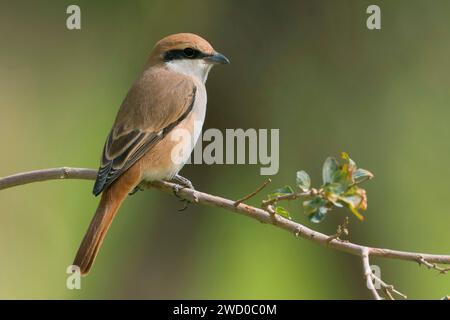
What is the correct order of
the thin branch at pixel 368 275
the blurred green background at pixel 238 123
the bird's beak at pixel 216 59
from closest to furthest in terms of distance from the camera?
the thin branch at pixel 368 275 → the bird's beak at pixel 216 59 → the blurred green background at pixel 238 123

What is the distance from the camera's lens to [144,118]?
4629mm

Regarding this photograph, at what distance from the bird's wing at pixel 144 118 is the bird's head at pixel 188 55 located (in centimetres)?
10

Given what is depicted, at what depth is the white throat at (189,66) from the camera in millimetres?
5066

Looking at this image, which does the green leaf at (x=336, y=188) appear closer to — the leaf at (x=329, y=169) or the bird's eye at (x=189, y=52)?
the leaf at (x=329, y=169)

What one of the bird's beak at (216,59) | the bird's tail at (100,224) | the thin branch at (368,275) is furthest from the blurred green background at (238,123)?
the thin branch at (368,275)

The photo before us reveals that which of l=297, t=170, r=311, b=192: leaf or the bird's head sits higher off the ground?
the bird's head

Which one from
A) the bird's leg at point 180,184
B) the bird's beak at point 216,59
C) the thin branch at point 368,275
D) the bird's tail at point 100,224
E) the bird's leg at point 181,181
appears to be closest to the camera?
the thin branch at point 368,275

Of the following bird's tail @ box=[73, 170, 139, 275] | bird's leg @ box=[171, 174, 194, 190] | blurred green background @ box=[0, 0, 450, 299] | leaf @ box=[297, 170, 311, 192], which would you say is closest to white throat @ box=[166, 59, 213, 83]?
bird's leg @ box=[171, 174, 194, 190]

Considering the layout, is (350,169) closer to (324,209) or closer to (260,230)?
(324,209)

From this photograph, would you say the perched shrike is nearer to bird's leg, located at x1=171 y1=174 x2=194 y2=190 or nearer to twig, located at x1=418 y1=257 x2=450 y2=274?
bird's leg, located at x1=171 y1=174 x2=194 y2=190

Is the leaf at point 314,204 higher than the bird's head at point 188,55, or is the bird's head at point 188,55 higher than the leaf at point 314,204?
the bird's head at point 188,55

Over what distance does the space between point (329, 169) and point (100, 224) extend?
5.25ft

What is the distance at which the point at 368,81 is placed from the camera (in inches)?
291

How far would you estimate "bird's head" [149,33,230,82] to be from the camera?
16.5ft
